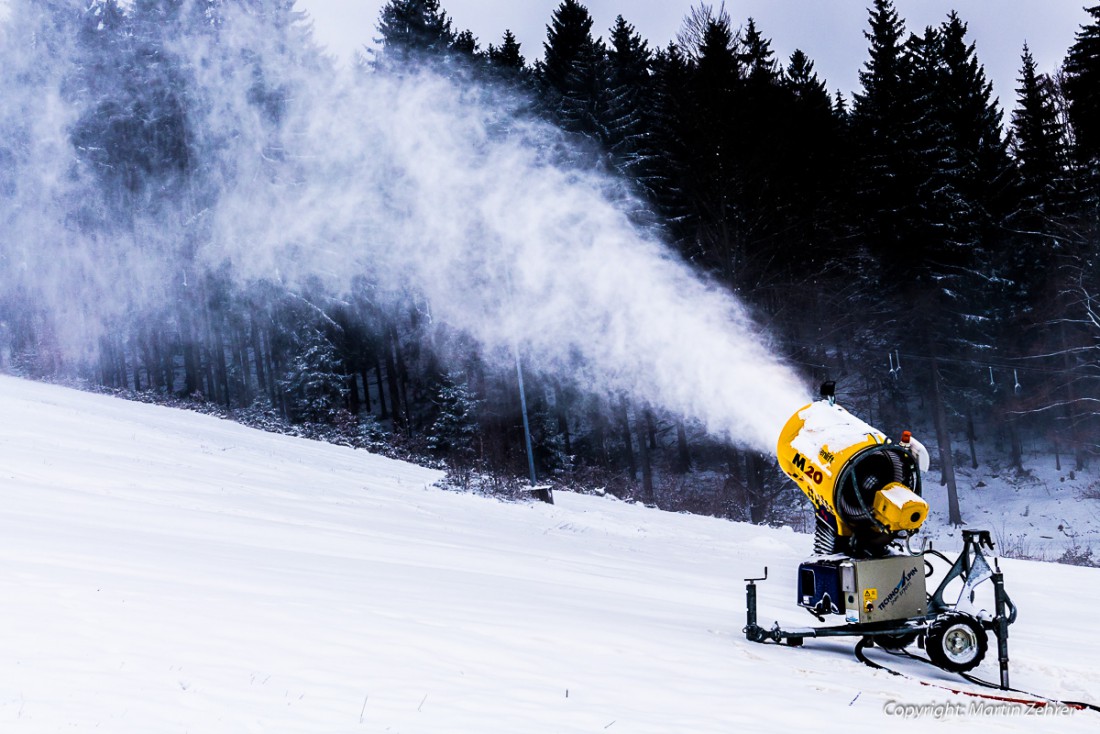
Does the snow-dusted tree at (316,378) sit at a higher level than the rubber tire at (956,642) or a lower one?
higher

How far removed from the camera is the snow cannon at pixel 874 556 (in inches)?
270

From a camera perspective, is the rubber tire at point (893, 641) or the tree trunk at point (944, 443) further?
the tree trunk at point (944, 443)

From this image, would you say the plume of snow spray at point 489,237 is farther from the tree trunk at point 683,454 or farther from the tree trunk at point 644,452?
the tree trunk at point 683,454

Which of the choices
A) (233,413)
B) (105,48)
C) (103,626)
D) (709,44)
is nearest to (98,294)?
(105,48)

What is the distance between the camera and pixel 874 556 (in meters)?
7.16

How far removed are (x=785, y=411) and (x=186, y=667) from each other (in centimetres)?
701

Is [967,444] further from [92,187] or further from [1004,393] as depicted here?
[92,187]

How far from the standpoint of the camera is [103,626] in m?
5.23

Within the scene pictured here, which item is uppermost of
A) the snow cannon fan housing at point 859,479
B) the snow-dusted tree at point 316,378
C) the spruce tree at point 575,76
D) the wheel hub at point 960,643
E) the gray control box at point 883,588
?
the spruce tree at point 575,76

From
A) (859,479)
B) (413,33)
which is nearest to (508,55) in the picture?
(413,33)

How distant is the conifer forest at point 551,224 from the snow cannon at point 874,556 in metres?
15.6

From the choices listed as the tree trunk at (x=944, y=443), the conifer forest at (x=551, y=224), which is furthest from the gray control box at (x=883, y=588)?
the tree trunk at (x=944, y=443)

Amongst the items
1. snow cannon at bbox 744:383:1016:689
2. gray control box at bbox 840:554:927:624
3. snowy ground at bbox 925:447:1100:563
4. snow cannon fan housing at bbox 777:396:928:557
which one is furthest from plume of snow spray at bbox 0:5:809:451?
snowy ground at bbox 925:447:1100:563

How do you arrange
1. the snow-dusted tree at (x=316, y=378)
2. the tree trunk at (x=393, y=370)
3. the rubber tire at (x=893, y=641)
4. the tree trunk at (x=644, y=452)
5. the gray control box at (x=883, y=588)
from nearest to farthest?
1. the gray control box at (x=883, y=588)
2. the rubber tire at (x=893, y=641)
3. the tree trunk at (x=644, y=452)
4. the snow-dusted tree at (x=316, y=378)
5. the tree trunk at (x=393, y=370)
